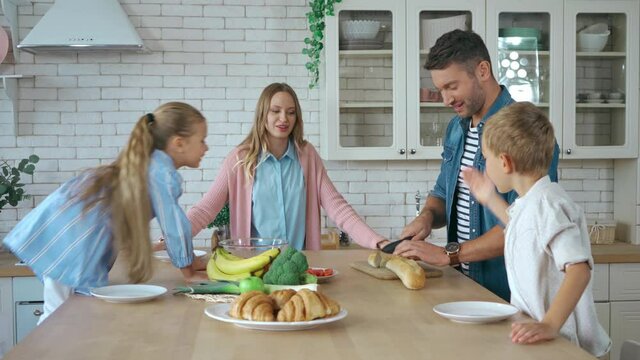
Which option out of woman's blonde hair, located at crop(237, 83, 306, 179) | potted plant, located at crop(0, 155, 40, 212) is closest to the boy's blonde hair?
woman's blonde hair, located at crop(237, 83, 306, 179)

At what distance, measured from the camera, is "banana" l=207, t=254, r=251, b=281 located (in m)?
2.67

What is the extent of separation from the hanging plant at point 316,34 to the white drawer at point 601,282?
1.83m

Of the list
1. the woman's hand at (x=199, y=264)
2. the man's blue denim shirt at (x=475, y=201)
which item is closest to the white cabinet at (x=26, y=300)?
the woman's hand at (x=199, y=264)

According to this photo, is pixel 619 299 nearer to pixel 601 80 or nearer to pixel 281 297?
pixel 601 80

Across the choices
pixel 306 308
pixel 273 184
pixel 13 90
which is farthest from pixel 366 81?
pixel 306 308

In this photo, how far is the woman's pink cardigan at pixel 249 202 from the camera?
3.72 metres

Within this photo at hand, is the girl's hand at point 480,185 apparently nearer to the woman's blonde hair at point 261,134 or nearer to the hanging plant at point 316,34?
the woman's blonde hair at point 261,134

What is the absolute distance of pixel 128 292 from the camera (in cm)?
255

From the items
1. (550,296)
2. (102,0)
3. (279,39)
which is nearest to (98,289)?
(550,296)

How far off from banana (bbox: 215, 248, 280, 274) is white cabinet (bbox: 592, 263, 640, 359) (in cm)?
254

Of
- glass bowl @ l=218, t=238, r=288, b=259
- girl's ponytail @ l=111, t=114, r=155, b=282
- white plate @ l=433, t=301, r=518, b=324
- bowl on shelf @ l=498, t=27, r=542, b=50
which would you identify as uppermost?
bowl on shelf @ l=498, t=27, r=542, b=50

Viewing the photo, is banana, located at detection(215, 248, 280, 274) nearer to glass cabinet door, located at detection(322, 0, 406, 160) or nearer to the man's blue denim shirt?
the man's blue denim shirt

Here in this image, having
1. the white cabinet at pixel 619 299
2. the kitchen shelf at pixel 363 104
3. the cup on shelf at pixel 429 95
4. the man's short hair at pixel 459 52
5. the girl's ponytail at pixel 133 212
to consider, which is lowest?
the white cabinet at pixel 619 299

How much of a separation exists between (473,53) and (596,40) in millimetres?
1991
